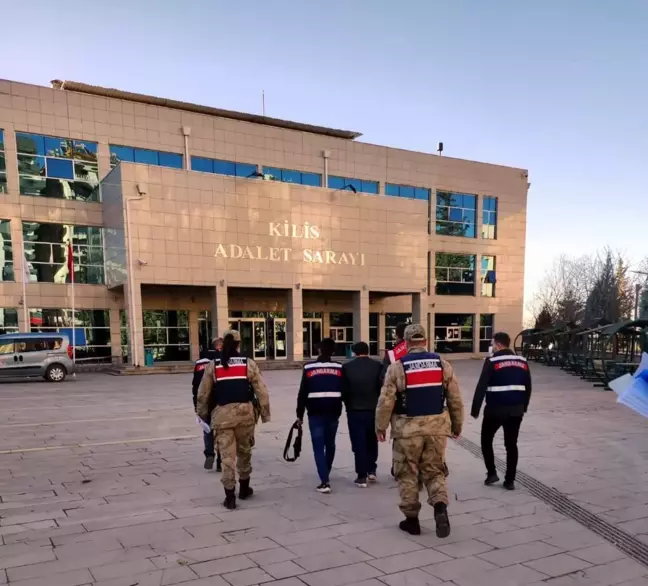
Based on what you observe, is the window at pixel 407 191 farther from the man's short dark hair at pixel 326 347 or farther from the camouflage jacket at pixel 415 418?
the camouflage jacket at pixel 415 418

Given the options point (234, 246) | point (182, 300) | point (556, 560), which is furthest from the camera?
point (182, 300)

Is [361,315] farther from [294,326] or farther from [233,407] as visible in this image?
[233,407]

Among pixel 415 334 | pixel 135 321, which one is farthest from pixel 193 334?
pixel 415 334

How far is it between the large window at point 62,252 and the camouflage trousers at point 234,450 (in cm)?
2031

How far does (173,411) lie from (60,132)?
1757 centimetres

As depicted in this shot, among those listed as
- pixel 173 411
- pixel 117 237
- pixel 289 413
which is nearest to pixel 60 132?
pixel 117 237

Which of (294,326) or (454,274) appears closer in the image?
(294,326)

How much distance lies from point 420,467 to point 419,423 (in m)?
0.40

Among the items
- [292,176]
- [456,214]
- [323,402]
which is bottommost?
[323,402]

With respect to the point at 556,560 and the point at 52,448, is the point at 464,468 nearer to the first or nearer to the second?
the point at 556,560

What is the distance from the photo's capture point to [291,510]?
496 cm

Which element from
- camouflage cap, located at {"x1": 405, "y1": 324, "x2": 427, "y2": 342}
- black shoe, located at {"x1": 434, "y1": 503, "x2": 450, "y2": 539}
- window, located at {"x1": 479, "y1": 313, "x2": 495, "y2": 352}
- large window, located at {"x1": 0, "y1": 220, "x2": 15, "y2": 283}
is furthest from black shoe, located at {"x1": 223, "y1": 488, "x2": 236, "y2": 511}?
window, located at {"x1": 479, "y1": 313, "x2": 495, "y2": 352}

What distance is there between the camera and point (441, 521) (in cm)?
426

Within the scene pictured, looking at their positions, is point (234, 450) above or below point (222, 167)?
below
